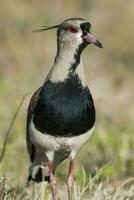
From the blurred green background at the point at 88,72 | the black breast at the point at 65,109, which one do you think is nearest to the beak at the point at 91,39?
the black breast at the point at 65,109

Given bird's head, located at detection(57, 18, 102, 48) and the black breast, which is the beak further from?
the black breast

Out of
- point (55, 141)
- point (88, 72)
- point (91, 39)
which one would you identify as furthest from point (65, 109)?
point (88, 72)

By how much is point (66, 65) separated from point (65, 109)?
Answer: 30cm

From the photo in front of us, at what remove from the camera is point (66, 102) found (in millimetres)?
6039

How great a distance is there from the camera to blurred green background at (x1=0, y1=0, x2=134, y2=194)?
855cm

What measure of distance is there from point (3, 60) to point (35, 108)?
6481 millimetres

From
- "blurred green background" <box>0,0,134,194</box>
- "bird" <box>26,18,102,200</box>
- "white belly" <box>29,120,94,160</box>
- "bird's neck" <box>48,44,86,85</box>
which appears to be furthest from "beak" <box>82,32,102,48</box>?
"blurred green background" <box>0,0,134,194</box>

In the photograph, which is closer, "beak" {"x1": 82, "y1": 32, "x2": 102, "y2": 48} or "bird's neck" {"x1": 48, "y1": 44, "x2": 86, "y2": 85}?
→ "beak" {"x1": 82, "y1": 32, "x2": 102, "y2": 48}

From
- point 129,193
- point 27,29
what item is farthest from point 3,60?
point 129,193

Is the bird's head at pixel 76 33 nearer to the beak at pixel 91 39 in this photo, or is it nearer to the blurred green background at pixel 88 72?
the beak at pixel 91 39

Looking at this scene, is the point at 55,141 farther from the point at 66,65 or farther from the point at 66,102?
the point at 66,65

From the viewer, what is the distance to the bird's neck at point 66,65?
6.04 m

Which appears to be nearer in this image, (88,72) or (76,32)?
(76,32)

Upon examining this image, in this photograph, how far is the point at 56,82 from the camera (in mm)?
6062
